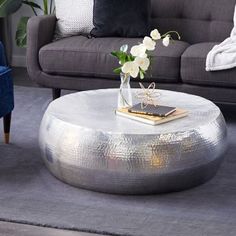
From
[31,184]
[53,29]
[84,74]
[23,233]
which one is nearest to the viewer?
[23,233]

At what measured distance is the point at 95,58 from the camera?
11.8 ft

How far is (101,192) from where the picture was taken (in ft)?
8.23

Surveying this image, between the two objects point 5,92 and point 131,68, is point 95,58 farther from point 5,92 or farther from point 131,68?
point 131,68

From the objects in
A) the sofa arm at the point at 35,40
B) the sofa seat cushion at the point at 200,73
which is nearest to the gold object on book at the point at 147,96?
the sofa seat cushion at the point at 200,73

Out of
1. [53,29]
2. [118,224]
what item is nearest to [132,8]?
[53,29]

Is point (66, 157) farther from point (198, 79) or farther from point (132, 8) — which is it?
point (132, 8)

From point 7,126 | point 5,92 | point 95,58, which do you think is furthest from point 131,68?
point 95,58

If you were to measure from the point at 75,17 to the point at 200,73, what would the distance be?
3.67 ft

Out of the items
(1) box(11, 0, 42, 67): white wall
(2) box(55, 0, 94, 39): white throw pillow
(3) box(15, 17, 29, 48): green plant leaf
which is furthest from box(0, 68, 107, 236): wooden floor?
(1) box(11, 0, 42, 67): white wall

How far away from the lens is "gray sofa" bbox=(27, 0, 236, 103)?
11.2 ft

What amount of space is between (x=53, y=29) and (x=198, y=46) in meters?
1.10

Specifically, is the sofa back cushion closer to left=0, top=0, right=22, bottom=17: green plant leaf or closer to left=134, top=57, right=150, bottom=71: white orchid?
left=0, top=0, right=22, bottom=17: green plant leaf

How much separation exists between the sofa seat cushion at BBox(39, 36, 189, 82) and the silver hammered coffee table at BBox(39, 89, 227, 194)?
0.87 m

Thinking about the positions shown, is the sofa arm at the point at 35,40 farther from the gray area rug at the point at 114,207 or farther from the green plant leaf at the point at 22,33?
the gray area rug at the point at 114,207
